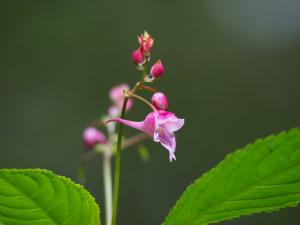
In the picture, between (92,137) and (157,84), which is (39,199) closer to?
(92,137)

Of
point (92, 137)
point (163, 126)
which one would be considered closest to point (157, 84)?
point (92, 137)

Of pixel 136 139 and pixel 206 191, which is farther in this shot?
pixel 136 139

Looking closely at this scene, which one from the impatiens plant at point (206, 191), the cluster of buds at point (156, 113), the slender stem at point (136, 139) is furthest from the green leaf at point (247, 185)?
the slender stem at point (136, 139)

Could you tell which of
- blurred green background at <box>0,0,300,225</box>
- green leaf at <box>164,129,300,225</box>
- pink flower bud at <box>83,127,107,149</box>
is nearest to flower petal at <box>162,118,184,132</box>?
green leaf at <box>164,129,300,225</box>

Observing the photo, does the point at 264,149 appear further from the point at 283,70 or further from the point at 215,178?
the point at 283,70

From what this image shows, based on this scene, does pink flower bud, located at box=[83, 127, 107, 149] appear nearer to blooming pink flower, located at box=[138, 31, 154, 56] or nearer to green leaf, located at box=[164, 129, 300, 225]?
blooming pink flower, located at box=[138, 31, 154, 56]

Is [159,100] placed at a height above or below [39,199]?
above

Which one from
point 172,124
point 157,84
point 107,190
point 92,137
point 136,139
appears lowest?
point 172,124
